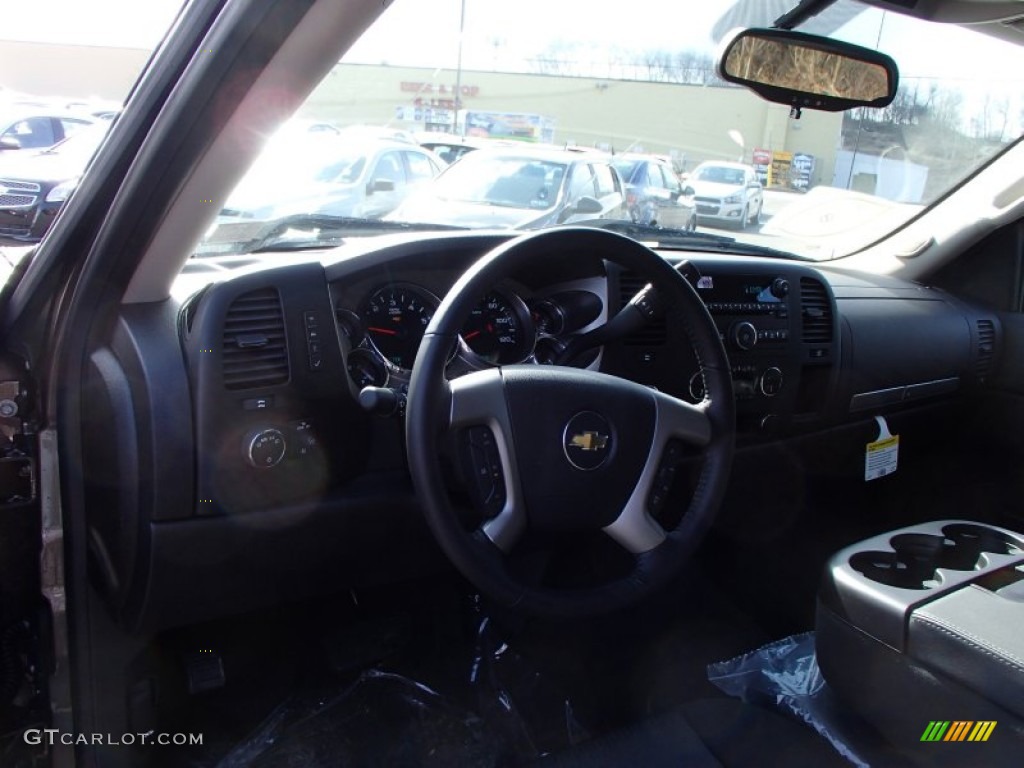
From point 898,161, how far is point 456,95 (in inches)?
75.2

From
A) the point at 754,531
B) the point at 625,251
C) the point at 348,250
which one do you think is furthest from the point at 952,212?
the point at 348,250

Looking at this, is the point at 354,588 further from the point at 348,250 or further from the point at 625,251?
the point at 625,251

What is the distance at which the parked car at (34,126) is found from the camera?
293 cm

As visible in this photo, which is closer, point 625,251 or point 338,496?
point 625,251

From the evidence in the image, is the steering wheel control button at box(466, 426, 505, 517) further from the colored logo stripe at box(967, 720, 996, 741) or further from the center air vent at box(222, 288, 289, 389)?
the colored logo stripe at box(967, 720, 996, 741)

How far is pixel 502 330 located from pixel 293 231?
665 millimetres

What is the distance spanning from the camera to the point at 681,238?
127 inches

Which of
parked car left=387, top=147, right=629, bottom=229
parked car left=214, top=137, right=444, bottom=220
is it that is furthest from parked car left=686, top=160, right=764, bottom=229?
parked car left=214, top=137, right=444, bottom=220

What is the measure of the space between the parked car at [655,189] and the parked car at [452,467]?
40 cm

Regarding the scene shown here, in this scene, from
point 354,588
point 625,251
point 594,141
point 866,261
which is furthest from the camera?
point 594,141

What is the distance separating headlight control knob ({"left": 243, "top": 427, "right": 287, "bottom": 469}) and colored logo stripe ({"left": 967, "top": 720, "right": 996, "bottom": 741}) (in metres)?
1.54

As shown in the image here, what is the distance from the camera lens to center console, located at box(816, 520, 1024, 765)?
1535mm

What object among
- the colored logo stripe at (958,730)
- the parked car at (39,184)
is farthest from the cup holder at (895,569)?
the parked car at (39,184)

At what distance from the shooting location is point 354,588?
8.45 feet
